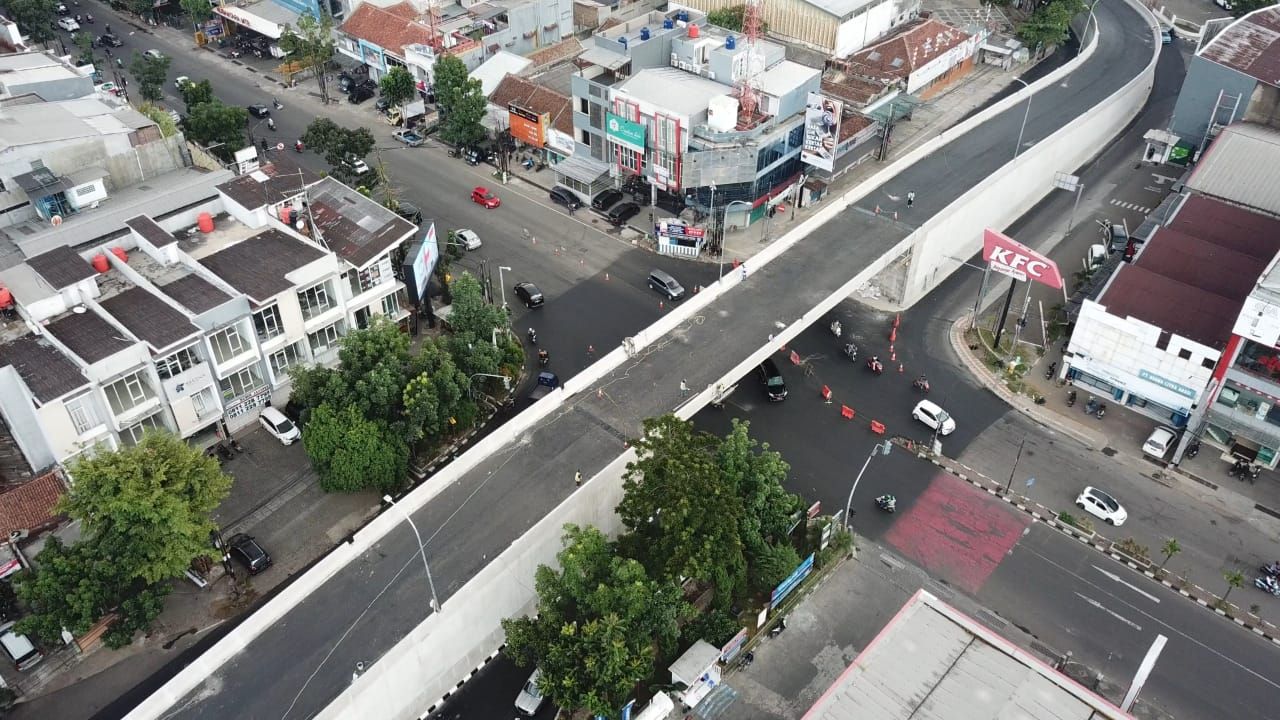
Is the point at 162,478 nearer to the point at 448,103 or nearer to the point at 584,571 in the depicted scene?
the point at 584,571

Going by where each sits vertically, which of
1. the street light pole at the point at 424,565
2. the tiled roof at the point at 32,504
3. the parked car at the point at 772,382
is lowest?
the parked car at the point at 772,382

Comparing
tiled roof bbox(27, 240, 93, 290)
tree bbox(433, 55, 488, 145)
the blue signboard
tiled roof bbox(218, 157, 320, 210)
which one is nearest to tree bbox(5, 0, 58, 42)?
tree bbox(433, 55, 488, 145)

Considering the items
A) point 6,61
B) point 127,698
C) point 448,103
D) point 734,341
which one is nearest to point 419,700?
point 127,698

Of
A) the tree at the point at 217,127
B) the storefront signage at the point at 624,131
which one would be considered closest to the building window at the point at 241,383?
the tree at the point at 217,127

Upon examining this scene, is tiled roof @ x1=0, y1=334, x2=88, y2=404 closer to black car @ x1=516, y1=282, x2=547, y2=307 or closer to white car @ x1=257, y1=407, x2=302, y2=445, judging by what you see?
white car @ x1=257, y1=407, x2=302, y2=445

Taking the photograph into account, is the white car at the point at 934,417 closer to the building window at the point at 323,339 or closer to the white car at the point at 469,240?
the white car at the point at 469,240

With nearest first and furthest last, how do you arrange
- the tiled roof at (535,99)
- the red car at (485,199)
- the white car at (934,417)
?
1. the white car at (934,417)
2. the red car at (485,199)
3. the tiled roof at (535,99)

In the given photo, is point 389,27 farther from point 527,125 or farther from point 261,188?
point 261,188

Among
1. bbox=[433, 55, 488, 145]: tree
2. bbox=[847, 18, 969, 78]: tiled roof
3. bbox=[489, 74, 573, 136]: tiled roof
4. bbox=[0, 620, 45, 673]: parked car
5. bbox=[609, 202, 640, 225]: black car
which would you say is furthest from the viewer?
bbox=[847, 18, 969, 78]: tiled roof
